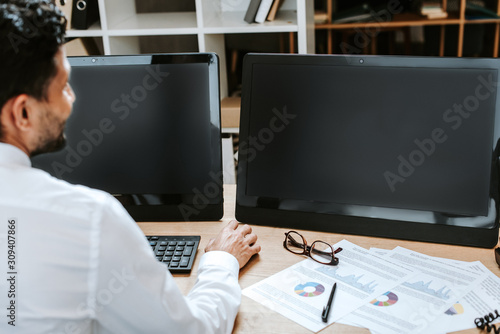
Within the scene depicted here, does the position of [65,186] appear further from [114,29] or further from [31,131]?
[114,29]

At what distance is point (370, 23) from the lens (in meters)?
3.71

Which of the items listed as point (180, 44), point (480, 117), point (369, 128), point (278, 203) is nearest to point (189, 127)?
point (278, 203)

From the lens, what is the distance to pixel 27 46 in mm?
743

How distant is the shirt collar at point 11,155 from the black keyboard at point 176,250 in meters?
0.43

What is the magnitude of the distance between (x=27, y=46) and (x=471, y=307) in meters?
0.85

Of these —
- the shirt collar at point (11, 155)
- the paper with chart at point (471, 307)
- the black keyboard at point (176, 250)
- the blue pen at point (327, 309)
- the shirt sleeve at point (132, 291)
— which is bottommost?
the black keyboard at point (176, 250)

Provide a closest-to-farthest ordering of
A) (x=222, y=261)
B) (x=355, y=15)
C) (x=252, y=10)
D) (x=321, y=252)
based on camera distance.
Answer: (x=222, y=261) → (x=321, y=252) → (x=252, y=10) → (x=355, y=15)

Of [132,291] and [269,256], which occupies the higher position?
[132,291]

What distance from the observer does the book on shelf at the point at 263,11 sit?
2324 mm

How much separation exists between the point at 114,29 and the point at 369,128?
1666mm

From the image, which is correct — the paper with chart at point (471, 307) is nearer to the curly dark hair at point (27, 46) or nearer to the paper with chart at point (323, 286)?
the paper with chart at point (323, 286)

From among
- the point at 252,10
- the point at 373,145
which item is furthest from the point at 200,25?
the point at 373,145

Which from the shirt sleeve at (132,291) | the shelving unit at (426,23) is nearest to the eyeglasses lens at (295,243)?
the shirt sleeve at (132,291)

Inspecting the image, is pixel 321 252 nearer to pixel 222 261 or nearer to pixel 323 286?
pixel 323 286
